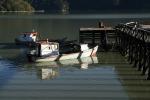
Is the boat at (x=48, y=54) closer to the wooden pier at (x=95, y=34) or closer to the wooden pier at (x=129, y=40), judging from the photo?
the wooden pier at (x=129, y=40)

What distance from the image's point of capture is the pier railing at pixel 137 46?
30312 millimetres

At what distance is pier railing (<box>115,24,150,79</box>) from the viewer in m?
30.3

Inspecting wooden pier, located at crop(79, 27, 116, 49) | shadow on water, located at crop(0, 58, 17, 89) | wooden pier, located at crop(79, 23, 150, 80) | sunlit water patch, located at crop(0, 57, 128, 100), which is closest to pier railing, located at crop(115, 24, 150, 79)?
wooden pier, located at crop(79, 23, 150, 80)

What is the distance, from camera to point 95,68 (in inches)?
1366

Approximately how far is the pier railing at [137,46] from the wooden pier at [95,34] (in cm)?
213

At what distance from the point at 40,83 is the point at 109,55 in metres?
15.4

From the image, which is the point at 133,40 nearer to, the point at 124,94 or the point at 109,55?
the point at 109,55

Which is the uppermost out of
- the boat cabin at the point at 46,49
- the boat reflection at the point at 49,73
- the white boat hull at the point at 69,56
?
the boat cabin at the point at 46,49

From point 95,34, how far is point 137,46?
16.1m

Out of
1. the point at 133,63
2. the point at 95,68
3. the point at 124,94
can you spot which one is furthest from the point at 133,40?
the point at 124,94

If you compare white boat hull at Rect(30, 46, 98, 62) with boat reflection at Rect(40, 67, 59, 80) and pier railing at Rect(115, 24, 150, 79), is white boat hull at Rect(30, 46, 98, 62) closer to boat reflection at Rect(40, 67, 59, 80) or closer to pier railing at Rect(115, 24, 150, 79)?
pier railing at Rect(115, 24, 150, 79)

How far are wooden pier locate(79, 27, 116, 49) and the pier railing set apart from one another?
2.13 meters

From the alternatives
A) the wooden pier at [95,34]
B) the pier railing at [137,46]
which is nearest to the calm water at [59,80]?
the pier railing at [137,46]

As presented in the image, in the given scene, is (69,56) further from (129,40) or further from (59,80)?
(59,80)
